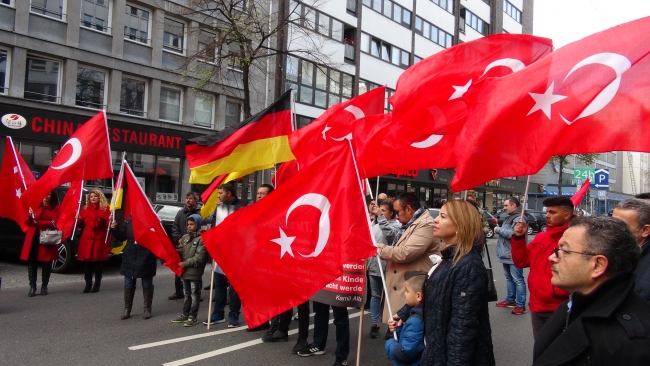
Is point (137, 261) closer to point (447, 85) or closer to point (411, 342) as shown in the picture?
point (447, 85)

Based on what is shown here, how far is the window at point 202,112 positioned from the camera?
80.4ft

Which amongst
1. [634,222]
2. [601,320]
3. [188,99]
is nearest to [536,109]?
[634,222]

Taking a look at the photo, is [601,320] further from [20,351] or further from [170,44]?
[170,44]

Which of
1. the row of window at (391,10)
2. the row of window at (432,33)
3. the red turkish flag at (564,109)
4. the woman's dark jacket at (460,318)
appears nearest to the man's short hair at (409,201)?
the red turkish flag at (564,109)

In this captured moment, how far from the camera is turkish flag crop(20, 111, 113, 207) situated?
820 centimetres

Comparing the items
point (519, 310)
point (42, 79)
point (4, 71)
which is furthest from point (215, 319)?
point (42, 79)

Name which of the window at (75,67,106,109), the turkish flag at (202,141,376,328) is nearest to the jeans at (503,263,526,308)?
the turkish flag at (202,141,376,328)

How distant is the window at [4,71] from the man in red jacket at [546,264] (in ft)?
62.1

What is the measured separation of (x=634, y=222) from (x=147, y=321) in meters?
6.30

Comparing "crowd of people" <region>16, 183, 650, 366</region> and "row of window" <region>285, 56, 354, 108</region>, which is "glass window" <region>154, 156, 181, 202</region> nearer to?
"row of window" <region>285, 56, 354, 108</region>

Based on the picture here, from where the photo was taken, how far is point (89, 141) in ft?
28.5

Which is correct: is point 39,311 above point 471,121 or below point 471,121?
below

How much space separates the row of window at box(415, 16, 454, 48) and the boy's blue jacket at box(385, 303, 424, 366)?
1391 inches

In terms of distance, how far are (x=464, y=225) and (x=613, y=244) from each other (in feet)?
4.21
